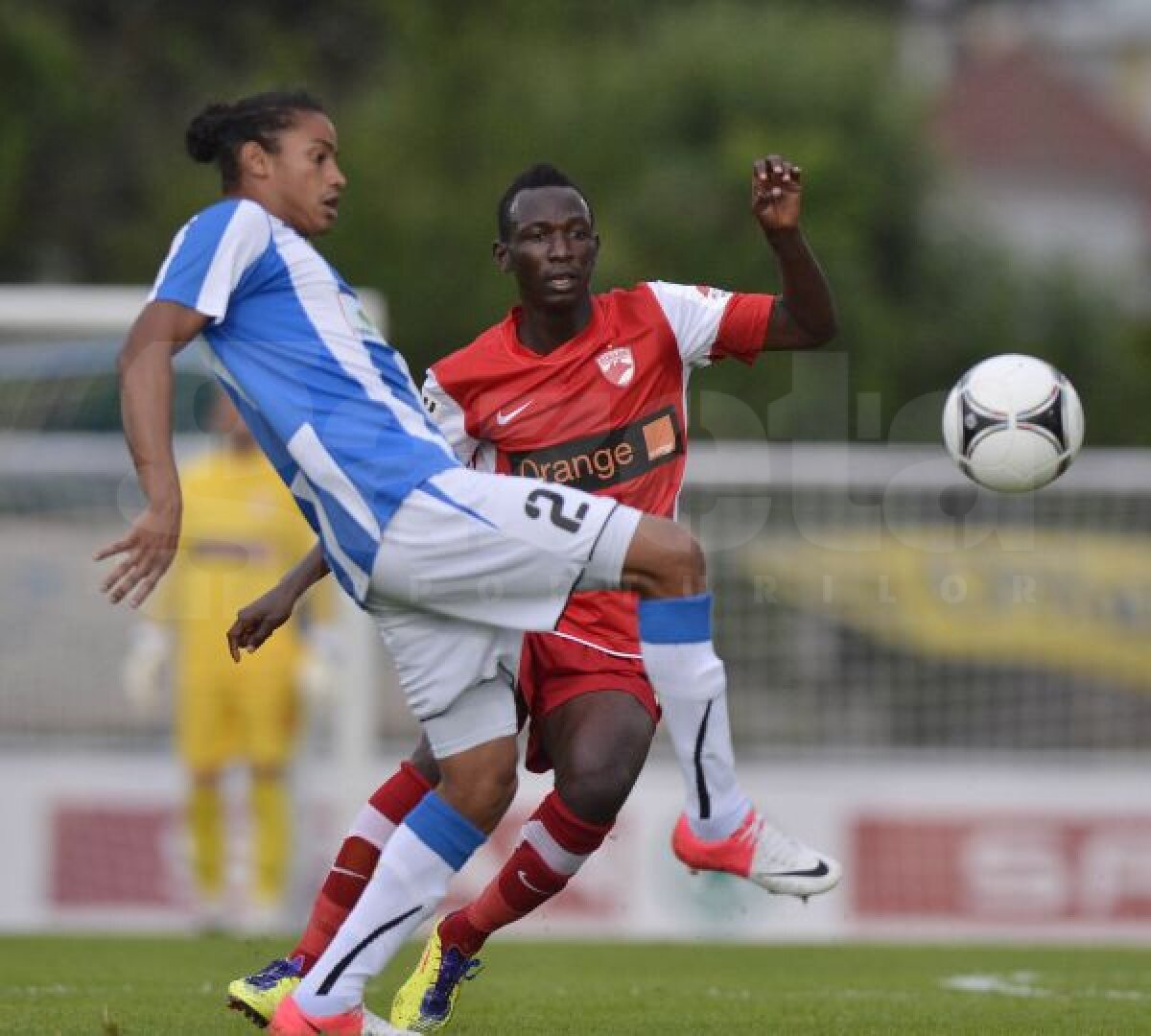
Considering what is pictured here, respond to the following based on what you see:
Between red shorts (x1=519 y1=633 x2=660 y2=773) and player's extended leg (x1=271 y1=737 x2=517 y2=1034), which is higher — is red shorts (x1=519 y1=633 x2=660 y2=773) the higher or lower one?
the higher one

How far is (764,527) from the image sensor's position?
1284cm

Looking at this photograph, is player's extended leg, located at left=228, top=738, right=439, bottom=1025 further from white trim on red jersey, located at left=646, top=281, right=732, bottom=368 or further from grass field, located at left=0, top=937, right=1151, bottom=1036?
white trim on red jersey, located at left=646, top=281, right=732, bottom=368

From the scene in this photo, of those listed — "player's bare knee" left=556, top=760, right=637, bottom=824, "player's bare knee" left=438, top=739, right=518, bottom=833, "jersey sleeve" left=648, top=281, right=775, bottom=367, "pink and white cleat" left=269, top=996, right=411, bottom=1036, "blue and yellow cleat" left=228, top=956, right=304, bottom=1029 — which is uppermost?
"jersey sleeve" left=648, top=281, right=775, bottom=367

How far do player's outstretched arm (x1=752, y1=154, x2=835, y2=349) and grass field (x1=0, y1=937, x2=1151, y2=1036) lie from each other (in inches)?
77.8

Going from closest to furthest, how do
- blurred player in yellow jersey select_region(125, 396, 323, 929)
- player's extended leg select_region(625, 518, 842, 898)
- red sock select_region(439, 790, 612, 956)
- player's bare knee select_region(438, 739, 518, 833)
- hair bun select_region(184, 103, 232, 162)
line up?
player's extended leg select_region(625, 518, 842, 898)
player's bare knee select_region(438, 739, 518, 833)
hair bun select_region(184, 103, 232, 162)
red sock select_region(439, 790, 612, 956)
blurred player in yellow jersey select_region(125, 396, 323, 929)

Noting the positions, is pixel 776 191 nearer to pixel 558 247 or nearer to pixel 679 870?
pixel 558 247

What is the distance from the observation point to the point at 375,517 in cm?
546

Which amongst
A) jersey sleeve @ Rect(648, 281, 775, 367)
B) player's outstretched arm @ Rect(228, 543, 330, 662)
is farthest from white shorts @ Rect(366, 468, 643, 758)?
jersey sleeve @ Rect(648, 281, 775, 367)

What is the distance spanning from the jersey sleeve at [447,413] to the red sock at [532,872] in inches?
41.9

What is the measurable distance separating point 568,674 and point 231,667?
16.7ft

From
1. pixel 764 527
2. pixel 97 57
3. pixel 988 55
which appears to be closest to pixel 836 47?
pixel 97 57

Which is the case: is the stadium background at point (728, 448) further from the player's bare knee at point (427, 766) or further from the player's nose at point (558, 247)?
the player's nose at point (558, 247)

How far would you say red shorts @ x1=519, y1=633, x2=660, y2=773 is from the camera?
6.56m

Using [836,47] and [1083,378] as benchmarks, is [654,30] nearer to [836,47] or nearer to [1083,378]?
[836,47]
